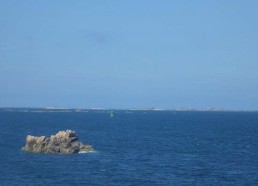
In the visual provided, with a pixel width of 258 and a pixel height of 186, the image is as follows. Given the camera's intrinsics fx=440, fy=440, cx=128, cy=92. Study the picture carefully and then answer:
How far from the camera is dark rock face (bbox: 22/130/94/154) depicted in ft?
301

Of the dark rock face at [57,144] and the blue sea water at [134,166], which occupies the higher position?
the dark rock face at [57,144]

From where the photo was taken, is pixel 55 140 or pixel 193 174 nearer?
pixel 193 174

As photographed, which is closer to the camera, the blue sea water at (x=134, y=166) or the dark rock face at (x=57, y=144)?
the blue sea water at (x=134, y=166)

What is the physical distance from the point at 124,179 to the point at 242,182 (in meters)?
Answer: 17.1

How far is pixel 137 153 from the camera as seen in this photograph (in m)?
94.6

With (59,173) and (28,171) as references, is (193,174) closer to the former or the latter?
(59,173)

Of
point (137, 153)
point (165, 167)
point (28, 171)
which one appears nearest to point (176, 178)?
point (165, 167)

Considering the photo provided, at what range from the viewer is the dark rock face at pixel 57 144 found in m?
91.7

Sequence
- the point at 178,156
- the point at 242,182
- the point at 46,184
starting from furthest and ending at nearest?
the point at 178,156
the point at 242,182
the point at 46,184

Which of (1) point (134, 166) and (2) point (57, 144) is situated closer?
(1) point (134, 166)

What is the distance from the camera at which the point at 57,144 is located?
9288cm

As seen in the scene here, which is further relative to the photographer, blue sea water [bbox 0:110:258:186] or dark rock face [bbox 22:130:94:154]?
dark rock face [bbox 22:130:94:154]

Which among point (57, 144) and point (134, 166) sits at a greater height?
point (57, 144)

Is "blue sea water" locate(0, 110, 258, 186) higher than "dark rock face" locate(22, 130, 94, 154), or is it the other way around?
"dark rock face" locate(22, 130, 94, 154)
